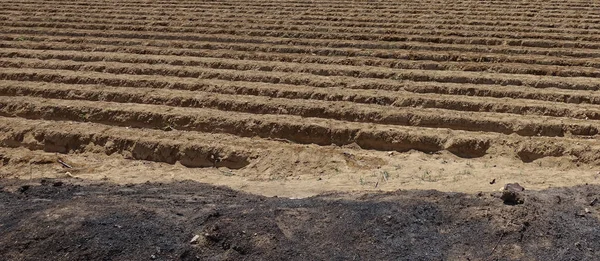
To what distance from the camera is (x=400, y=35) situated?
919 centimetres

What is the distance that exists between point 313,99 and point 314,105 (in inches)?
10.2

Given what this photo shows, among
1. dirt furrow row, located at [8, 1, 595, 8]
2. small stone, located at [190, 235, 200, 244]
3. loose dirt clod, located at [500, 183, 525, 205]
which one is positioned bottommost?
dirt furrow row, located at [8, 1, 595, 8]

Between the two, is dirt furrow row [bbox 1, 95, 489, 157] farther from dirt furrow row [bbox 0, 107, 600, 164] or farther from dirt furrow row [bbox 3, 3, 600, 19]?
dirt furrow row [bbox 3, 3, 600, 19]

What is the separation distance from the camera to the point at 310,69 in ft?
26.2

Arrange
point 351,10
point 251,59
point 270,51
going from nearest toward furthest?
point 251,59 → point 270,51 → point 351,10

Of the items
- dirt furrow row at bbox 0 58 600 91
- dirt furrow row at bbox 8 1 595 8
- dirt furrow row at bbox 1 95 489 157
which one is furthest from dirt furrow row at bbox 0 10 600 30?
dirt furrow row at bbox 1 95 489 157

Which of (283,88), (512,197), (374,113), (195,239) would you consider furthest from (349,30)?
(195,239)

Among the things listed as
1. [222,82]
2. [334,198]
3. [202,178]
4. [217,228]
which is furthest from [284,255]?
[222,82]

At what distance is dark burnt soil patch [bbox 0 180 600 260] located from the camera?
334 cm

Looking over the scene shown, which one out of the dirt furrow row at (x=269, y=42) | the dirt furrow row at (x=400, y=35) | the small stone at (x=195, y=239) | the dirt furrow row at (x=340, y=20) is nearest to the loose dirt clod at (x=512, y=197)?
the small stone at (x=195, y=239)

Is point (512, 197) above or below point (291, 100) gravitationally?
above

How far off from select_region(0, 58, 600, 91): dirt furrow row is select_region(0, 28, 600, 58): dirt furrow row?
0.80 meters

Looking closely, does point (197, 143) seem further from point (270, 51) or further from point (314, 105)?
point (270, 51)

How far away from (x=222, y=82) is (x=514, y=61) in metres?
3.78
